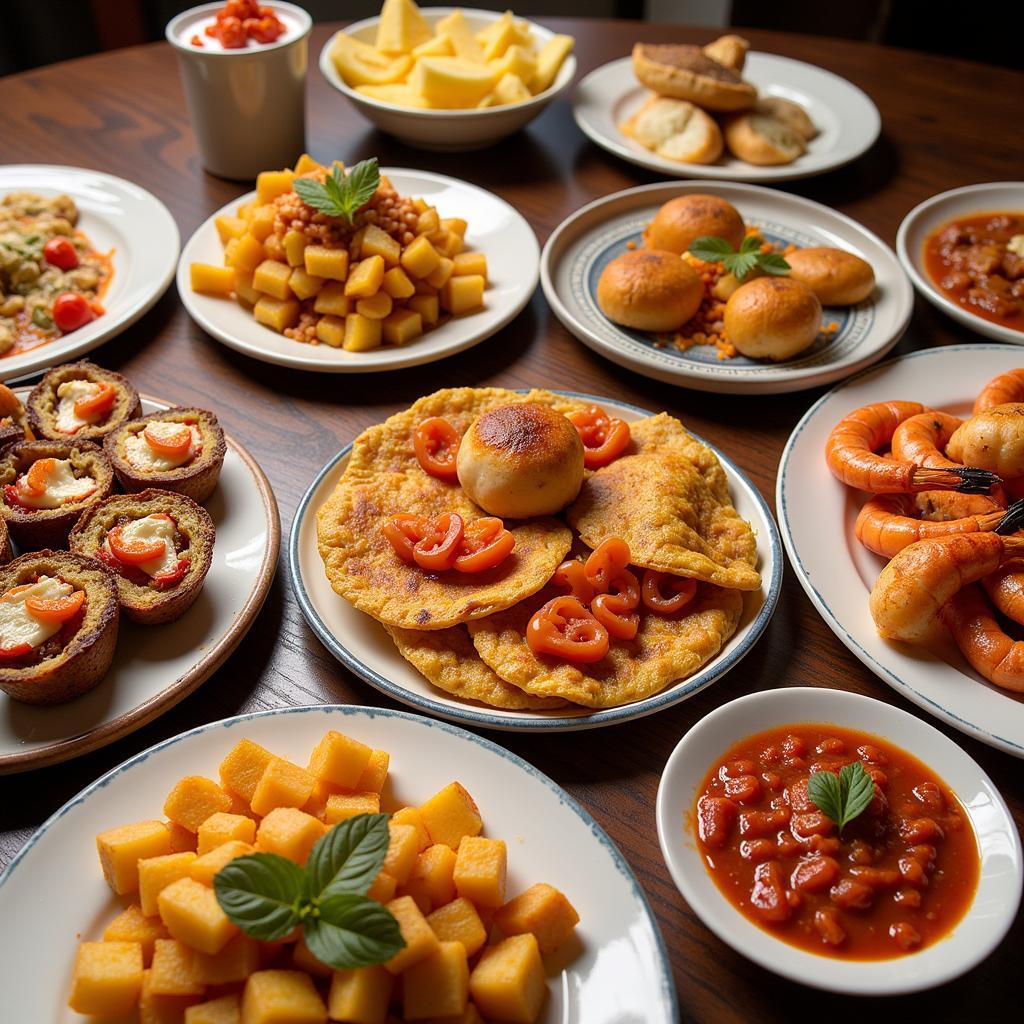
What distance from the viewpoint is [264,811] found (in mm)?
1890

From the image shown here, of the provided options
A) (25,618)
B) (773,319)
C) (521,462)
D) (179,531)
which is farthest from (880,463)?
(25,618)

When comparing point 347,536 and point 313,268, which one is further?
point 313,268

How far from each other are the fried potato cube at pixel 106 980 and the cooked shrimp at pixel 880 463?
7.28 ft

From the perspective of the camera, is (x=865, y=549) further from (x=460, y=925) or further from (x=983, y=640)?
(x=460, y=925)

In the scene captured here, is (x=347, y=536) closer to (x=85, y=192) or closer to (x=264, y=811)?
(x=264, y=811)

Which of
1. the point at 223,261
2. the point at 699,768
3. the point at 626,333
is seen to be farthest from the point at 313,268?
the point at 699,768

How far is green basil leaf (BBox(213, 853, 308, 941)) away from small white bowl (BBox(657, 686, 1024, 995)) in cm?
72

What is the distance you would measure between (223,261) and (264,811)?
2499 mm

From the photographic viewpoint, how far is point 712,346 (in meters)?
3.45

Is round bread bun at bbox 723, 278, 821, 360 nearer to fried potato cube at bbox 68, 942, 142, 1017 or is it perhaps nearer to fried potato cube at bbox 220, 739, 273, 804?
fried potato cube at bbox 220, 739, 273, 804

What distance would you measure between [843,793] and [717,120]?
3.71 metres

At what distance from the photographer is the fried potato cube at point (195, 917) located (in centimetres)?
161

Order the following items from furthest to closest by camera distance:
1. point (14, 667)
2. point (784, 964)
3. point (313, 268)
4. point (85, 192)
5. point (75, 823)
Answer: point (85, 192)
point (313, 268)
point (14, 667)
point (75, 823)
point (784, 964)

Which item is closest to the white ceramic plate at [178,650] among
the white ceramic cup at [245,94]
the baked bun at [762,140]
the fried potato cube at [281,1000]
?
the fried potato cube at [281,1000]
